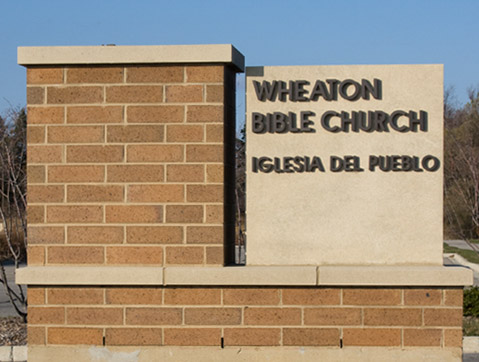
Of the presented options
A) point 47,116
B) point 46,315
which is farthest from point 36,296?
point 47,116

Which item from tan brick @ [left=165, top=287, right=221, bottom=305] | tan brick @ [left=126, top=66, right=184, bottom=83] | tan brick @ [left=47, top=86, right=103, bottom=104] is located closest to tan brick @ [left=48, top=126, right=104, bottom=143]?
tan brick @ [left=47, top=86, right=103, bottom=104]

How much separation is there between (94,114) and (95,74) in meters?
0.33

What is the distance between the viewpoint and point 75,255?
6762 mm

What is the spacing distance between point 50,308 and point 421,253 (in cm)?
311

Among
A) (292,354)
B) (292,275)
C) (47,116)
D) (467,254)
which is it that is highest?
(47,116)

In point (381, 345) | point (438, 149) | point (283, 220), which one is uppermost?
point (438, 149)

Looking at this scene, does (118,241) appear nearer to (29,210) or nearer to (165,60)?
(29,210)

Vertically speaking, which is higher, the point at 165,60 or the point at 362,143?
the point at 165,60

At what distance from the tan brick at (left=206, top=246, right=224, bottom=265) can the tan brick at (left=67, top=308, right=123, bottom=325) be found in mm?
852

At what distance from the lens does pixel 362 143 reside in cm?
671

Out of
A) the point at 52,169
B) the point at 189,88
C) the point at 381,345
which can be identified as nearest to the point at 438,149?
the point at 381,345

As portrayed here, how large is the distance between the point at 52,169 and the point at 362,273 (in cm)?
268

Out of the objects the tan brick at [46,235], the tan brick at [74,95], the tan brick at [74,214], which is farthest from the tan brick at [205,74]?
the tan brick at [46,235]

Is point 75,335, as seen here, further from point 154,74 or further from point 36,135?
point 154,74
